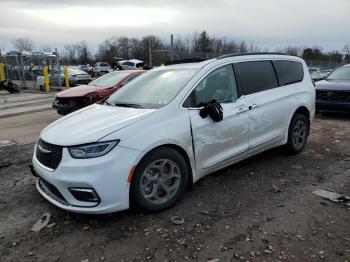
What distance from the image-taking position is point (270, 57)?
18.0 feet

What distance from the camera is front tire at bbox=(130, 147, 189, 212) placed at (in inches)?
140

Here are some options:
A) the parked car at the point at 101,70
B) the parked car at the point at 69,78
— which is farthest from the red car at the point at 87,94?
the parked car at the point at 101,70

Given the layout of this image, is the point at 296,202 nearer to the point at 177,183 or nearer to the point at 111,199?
the point at 177,183

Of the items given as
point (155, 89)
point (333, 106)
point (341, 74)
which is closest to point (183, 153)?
point (155, 89)

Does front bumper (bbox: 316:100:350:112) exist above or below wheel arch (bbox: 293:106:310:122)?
below

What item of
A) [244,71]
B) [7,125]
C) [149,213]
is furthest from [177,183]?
[7,125]

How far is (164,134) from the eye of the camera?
368 centimetres

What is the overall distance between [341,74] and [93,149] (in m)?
9.63

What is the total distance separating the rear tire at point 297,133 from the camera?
5574 mm

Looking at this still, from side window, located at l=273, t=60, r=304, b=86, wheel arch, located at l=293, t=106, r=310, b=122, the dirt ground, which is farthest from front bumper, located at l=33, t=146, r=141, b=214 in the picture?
wheel arch, located at l=293, t=106, r=310, b=122

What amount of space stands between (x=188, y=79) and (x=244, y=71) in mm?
1039

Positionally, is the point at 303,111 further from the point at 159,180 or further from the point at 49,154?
the point at 49,154

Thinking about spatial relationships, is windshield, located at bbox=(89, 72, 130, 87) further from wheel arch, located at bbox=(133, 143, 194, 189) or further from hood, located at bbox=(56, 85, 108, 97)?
wheel arch, located at bbox=(133, 143, 194, 189)

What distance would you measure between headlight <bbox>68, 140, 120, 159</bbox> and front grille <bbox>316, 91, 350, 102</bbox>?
8073 millimetres
